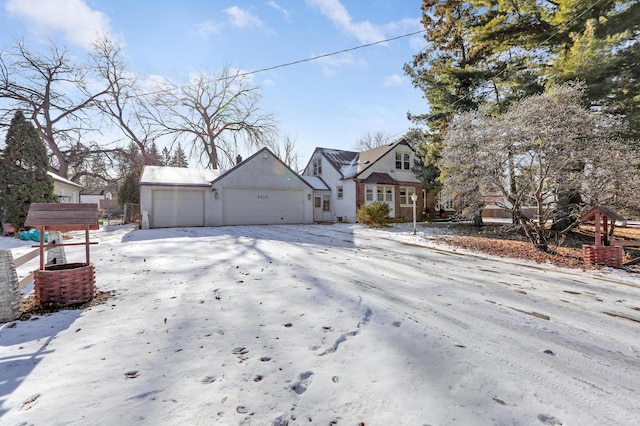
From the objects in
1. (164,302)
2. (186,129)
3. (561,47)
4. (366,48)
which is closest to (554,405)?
(164,302)

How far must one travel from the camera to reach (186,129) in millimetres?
28625

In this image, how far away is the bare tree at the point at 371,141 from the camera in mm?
42281

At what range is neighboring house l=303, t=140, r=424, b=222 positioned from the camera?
19.7 metres

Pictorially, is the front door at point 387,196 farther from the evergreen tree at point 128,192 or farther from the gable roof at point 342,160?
the evergreen tree at point 128,192

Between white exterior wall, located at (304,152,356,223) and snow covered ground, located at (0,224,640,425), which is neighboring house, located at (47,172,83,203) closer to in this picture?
white exterior wall, located at (304,152,356,223)

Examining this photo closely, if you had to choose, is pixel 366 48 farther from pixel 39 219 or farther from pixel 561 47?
pixel 39 219

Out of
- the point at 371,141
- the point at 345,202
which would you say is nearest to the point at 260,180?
the point at 345,202

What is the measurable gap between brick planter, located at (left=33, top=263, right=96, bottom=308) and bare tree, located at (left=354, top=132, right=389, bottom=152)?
1616 inches

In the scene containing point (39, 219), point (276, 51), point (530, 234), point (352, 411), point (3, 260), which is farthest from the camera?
point (276, 51)

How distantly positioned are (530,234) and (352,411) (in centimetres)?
909

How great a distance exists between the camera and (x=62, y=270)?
12.4ft

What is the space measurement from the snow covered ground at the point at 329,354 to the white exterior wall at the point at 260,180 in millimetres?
12753

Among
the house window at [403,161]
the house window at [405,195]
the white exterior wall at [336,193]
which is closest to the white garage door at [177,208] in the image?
the white exterior wall at [336,193]

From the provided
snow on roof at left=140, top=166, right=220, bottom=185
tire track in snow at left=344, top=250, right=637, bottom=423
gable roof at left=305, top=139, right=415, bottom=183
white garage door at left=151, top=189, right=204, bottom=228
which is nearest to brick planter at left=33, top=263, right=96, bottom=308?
tire track in snow at left=344, top=250, right=637, bottom=423
